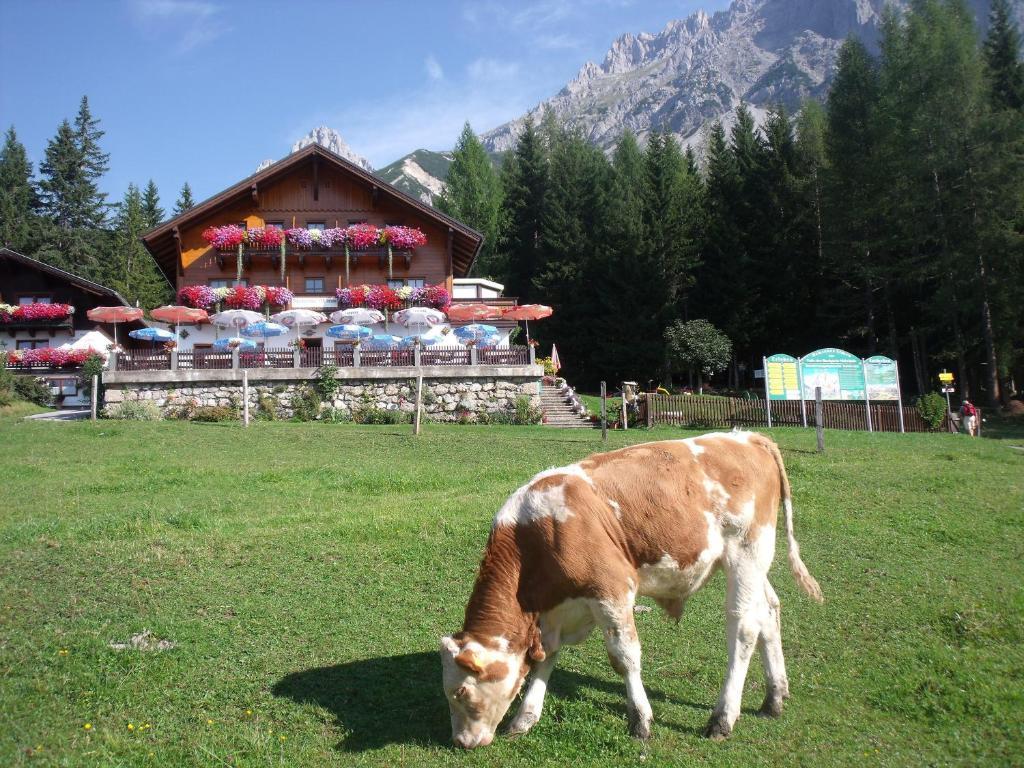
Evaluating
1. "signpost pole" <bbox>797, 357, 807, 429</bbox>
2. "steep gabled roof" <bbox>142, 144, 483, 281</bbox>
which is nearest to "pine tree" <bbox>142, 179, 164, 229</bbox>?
"steep gabled roof" <bbox>142, 144, 483, 281</bbox>

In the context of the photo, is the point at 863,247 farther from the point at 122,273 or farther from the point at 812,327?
the point at 122,273

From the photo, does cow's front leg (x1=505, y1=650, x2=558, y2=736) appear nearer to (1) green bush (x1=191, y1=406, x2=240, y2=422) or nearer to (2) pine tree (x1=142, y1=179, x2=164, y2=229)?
(1) green bush (x1=191, y1=406, x2=240, y2=422)

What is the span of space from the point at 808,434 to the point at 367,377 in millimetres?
16109

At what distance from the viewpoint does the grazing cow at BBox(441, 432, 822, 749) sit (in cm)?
499

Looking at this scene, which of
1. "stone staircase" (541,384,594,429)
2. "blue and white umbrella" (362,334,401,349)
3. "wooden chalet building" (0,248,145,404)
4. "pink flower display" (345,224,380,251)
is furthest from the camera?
"wooden chalet building" (0,248,145,404)

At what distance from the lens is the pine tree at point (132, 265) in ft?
176

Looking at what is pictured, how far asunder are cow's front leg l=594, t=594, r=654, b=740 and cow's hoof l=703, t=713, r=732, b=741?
476 millimetres

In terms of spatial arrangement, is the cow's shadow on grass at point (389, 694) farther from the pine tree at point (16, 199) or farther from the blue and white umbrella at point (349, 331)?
the pine tree at point (16, 199)

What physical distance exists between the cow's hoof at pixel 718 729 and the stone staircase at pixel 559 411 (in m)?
20.1

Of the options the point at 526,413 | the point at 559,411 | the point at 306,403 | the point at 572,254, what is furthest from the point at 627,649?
the point at 572,254

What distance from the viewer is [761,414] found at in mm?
25422

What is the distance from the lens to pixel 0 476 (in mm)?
14352

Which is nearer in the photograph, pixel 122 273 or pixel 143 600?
pixel 143 600

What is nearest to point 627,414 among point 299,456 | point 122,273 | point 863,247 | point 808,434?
point 808,434
